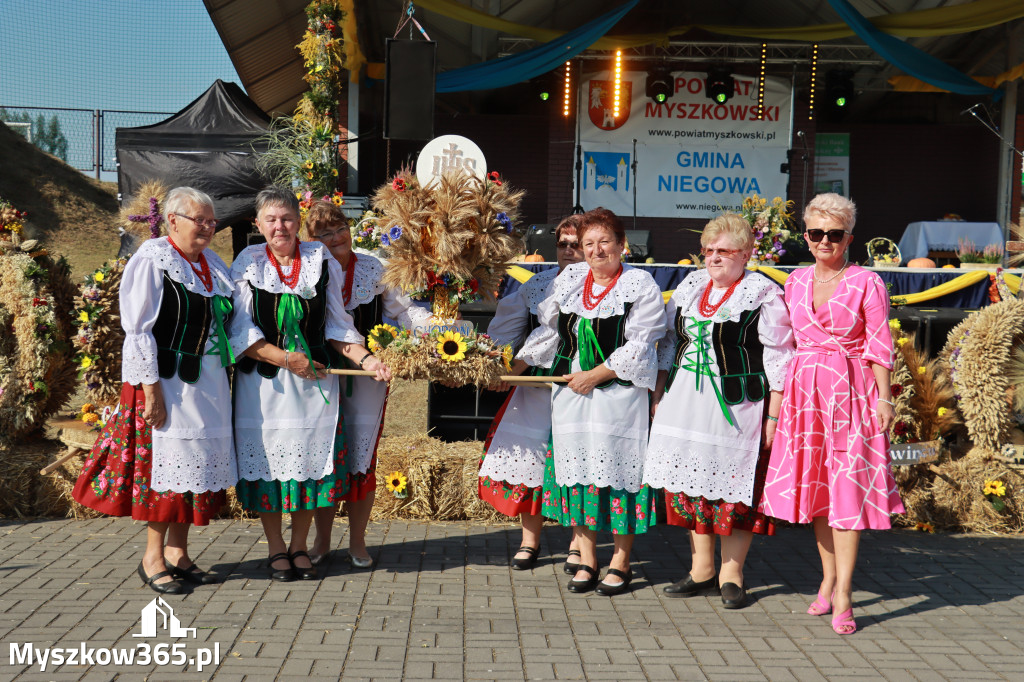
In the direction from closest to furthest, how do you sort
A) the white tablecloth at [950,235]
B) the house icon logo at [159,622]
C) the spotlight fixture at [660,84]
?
the house icon logo at [159,622]
the white tablecloth at [950,235]
the spotlight fixture at [660,84]

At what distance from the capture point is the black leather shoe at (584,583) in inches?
166

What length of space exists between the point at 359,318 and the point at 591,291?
3.67ft

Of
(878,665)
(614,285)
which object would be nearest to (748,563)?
(878,665)

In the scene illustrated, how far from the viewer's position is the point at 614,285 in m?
4.17

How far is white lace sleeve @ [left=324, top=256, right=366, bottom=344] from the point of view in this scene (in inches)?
165

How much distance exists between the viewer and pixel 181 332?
3.98m

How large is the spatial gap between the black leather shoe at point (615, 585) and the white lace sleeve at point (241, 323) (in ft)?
6.16

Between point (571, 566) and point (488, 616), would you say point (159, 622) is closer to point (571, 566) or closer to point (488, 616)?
point (488, 616)

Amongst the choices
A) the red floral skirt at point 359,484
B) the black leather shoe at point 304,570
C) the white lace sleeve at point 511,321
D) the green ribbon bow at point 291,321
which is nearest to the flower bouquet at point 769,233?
the white lace sleeve at point 511,321

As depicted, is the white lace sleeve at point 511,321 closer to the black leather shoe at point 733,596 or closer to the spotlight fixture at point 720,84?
the black leather shoe at point 733,596

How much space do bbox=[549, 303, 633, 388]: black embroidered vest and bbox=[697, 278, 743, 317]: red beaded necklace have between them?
0.31 metres

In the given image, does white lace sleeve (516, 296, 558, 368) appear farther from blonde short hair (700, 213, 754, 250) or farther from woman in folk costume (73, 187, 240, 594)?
woman in folk costume (73, 187, 240, 594)

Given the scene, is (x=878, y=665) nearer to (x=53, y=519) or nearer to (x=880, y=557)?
(x=880, y=557)

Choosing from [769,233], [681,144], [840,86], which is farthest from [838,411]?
[840,86]
